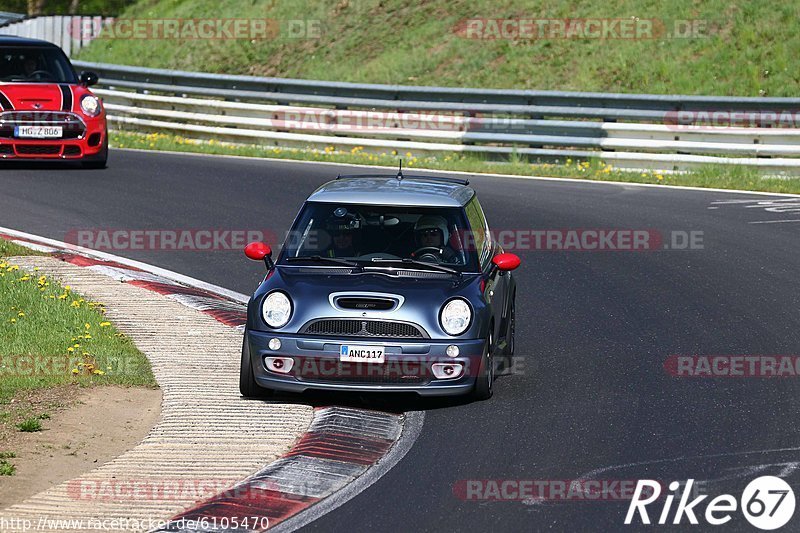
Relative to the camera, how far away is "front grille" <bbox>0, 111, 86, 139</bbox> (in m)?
18.1

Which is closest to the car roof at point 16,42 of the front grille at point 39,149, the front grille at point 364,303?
the front grille at point 39,149

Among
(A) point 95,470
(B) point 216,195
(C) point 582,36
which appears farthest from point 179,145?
(A) point 95,470

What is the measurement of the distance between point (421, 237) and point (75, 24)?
88.0 ft

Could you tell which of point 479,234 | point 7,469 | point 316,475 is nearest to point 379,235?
point 479,234

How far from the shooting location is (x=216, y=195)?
17344 millimetres

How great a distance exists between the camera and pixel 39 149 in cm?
1855

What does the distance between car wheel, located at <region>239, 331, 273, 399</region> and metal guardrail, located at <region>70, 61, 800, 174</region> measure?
12048mm

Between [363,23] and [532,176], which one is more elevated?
[363,23]

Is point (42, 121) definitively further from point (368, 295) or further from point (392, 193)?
point (368, 295)

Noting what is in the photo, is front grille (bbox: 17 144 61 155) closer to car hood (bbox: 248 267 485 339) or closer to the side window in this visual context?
the side window

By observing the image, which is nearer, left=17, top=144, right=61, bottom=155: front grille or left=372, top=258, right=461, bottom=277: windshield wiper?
left=372, top=258, right=461, bottom=277: windshield wiper

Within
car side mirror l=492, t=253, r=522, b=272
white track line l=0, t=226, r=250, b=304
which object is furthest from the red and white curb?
white track line l=0, t=226, r=250, b=304

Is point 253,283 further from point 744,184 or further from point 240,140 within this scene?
point 240,140

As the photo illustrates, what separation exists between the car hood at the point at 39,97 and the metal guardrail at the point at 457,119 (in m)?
4.63
